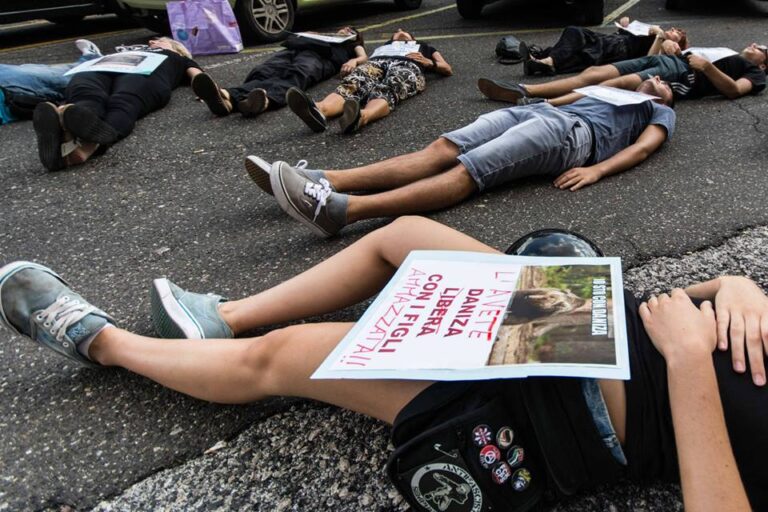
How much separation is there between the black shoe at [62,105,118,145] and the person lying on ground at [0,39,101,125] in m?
1.00

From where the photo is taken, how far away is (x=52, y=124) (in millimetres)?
3043

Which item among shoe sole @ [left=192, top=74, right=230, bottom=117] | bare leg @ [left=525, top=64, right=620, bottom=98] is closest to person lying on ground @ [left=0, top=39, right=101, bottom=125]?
shoe sole @ [left=192, top=74, right=230, bottom=117]

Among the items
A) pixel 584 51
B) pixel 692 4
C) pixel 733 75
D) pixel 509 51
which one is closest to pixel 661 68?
pixel 733 75

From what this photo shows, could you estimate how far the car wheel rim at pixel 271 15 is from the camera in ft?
19.1

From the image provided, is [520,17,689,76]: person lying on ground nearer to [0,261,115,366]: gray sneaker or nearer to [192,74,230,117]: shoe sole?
[192,74,230,117]: shoe sole

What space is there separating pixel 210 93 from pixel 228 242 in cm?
169

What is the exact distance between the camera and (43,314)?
5.34ft

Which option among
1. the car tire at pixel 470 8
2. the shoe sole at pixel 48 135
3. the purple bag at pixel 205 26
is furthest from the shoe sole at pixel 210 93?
the car tire at pixel 470 8

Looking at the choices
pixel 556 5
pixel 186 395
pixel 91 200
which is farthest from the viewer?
pixel 556 5

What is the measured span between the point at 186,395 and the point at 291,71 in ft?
10.5

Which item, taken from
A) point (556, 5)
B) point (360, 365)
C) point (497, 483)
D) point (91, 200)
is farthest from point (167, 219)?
point (556, 5)

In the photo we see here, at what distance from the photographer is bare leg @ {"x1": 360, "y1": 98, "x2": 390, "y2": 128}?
362 cm

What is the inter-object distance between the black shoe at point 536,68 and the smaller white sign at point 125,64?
9.02 feet

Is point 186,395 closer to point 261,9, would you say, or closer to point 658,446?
point 658,446
